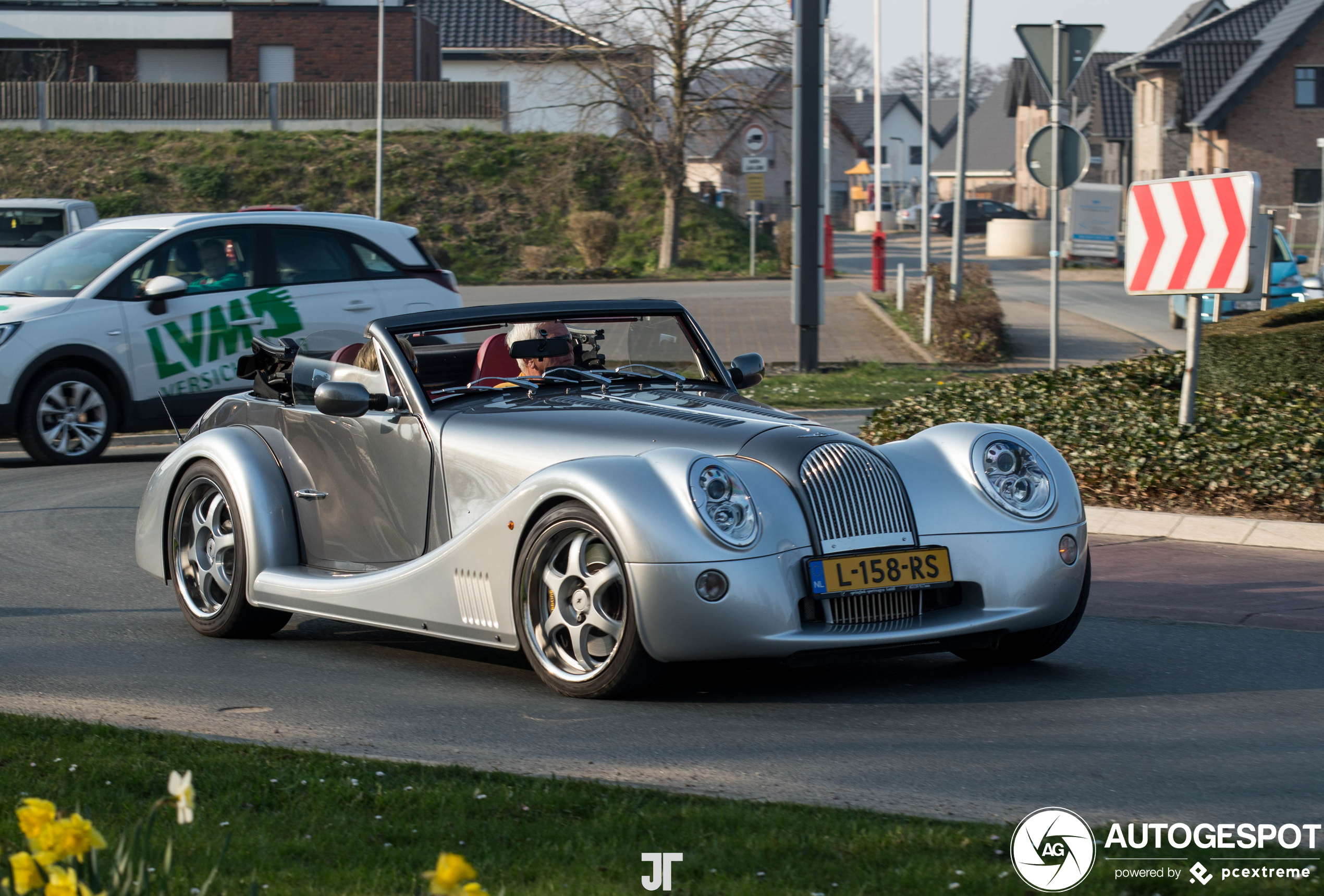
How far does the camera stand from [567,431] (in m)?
5.85

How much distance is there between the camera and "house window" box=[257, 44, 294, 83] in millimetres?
54969

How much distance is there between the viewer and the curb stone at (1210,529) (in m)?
8.74

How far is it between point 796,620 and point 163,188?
42270 mm

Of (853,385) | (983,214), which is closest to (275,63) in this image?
(983,214)

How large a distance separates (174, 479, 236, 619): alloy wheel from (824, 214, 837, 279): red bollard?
705 inches

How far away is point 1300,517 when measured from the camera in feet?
30.3

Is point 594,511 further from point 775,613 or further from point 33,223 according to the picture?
point 33,223

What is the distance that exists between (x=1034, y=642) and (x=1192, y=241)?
14.9ft

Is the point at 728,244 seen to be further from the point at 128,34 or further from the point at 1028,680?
the point at 1028,680

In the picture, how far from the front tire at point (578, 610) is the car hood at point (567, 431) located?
31 centimetres

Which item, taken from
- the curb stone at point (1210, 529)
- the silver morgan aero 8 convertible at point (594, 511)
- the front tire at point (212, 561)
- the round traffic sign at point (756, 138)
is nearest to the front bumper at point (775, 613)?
the silver morgan aero 8 convertible at point (594, 511)

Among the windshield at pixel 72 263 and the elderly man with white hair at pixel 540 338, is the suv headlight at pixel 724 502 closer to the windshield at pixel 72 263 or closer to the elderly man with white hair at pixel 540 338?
the elderly man with white hair at pixel 540 338

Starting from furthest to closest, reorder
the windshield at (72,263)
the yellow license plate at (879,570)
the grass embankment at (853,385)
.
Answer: the grass embankment at (853,385) < the windshield at (72,263) < the yellow license plate at (879,570)

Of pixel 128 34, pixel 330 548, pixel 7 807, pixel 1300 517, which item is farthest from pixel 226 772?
pixel 128 34
